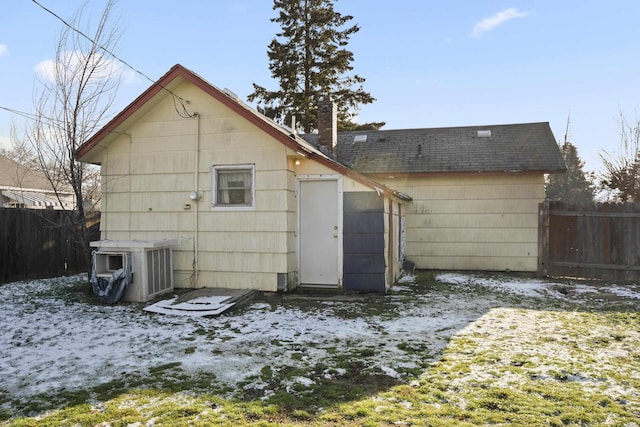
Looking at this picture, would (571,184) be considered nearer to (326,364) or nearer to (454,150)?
(454,150)

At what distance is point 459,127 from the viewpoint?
566 inches

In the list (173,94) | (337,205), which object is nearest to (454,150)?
(337,205)

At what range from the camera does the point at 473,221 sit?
1202 cm

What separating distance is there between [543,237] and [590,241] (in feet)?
3.55

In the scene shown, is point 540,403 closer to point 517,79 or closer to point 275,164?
point 275,164

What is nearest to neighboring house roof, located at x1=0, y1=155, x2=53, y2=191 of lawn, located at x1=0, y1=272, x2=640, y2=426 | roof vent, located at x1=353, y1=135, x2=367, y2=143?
lawn, located at x1=0, y1=272, x2=640, y2=426


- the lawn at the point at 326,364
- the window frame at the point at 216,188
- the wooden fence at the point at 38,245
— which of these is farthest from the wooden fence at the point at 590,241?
the wooden fence at the point at 38,245

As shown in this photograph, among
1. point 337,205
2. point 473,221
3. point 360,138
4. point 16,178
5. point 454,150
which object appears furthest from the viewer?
point 16,178

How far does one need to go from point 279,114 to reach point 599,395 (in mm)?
24148

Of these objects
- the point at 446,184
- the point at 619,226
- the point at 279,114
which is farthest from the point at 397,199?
the point at 279,114

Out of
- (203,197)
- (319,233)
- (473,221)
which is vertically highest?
(203,197)

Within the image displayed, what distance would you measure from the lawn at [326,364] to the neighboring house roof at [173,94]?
2694 millimetres

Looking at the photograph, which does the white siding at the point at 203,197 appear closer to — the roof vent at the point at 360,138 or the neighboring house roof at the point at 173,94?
the neighboring house roof at the point at 173,94

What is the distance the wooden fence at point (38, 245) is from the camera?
984 cm
